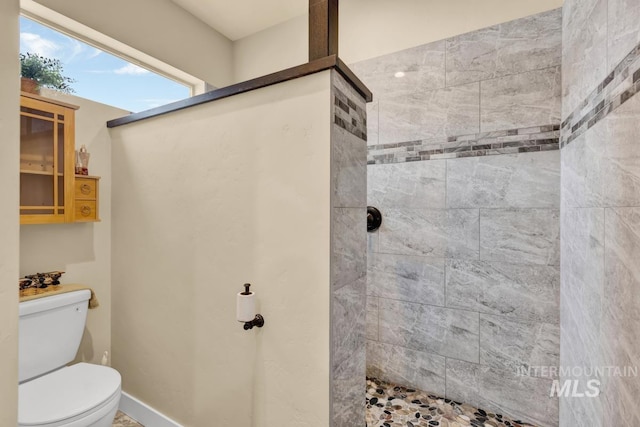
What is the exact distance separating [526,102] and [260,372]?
6.99 feet

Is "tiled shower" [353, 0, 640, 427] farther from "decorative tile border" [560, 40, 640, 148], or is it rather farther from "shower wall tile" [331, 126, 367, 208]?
"shower wall tile" [331, 126, 367, 208]

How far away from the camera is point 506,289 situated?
6.19ft

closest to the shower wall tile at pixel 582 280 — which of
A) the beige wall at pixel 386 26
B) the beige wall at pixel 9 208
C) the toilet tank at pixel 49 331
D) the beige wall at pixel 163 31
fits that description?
the beige wall at pixel 386 26

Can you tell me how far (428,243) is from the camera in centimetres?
212

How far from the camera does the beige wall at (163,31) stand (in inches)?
79.5

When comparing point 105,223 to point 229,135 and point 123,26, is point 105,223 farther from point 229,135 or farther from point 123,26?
point 123,26

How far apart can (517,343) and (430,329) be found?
1.69 feet

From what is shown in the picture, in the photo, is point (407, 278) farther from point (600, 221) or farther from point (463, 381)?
point (600, 221)

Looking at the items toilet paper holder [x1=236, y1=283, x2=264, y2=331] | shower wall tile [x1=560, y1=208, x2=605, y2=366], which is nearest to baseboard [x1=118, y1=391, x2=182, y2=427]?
toilet paper holder [x1=236, y1=283, x2=264, y2=331]

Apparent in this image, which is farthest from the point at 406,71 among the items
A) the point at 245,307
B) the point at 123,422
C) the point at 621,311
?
the point at 123,422

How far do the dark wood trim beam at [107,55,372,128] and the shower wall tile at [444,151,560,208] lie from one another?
969mm

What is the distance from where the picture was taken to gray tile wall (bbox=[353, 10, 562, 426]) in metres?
1.80

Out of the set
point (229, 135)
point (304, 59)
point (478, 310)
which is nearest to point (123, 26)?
point (304, 59)

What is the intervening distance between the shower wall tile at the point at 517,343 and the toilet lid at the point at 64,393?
213 cm
